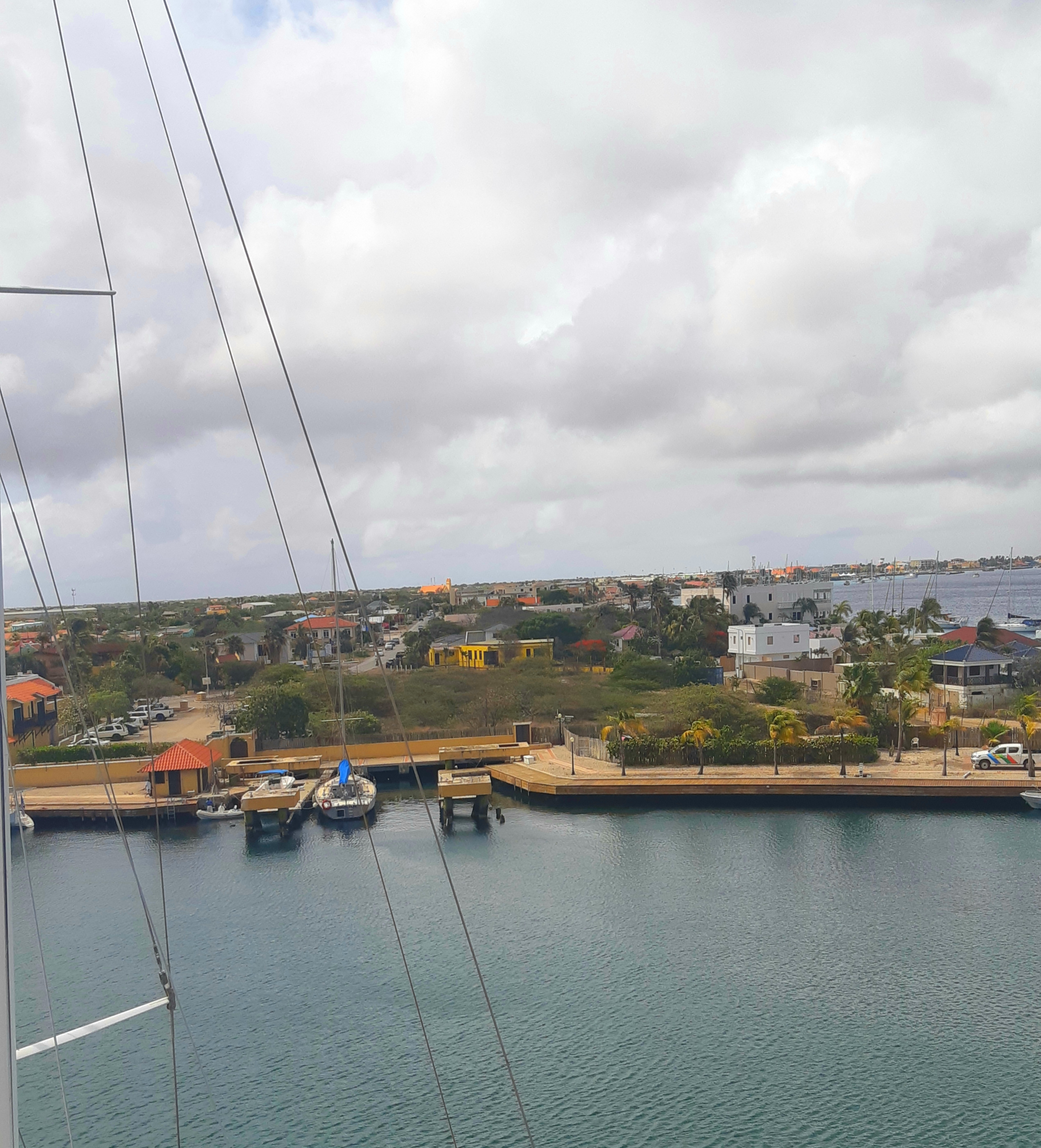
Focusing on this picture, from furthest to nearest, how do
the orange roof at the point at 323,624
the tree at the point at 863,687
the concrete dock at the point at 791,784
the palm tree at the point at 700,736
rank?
the orange roof at the point at 323,624
the tree at the point at 863,687
the palm tree at the point at 700,736
the concrete dock at the point at 791,784

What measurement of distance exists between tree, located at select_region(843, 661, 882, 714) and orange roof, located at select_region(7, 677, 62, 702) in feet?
106

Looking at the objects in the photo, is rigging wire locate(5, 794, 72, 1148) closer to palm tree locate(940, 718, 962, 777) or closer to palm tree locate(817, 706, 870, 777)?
palm tree locate(817, 706, 870, 777)

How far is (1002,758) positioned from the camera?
31.0 m

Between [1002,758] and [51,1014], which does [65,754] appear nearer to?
[51,1014]

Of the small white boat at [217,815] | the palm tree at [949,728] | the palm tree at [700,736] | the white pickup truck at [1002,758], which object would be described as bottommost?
the small white boat at [217,815]

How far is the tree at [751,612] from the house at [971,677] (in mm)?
31263

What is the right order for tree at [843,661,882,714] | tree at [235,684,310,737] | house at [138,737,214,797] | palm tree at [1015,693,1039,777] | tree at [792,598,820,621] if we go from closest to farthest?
1. palm tree at [1015,693,1039,777]
2. house at [138,737,214,797]
3. tree at [843,661,882,714]
4. tree at [235,684,310,737]
5. tree at [792,598,820,621]

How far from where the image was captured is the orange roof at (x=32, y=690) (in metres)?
36.8

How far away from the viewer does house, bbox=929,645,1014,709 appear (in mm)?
40438

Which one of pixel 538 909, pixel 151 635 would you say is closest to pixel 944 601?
pixel 151 635

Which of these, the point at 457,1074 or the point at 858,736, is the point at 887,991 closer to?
the point at 457,1074

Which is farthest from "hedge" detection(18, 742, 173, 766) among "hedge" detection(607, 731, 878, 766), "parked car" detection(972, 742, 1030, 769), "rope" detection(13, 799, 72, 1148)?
"parked car" detection(972, 742, 1030, 769)

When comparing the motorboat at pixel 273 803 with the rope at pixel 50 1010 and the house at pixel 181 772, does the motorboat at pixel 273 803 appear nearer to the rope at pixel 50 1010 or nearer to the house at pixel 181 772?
the house at pixel 181 772

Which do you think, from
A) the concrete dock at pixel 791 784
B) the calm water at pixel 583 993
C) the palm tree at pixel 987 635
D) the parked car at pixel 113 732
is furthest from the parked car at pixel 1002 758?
the parked car at pixel 113 732
